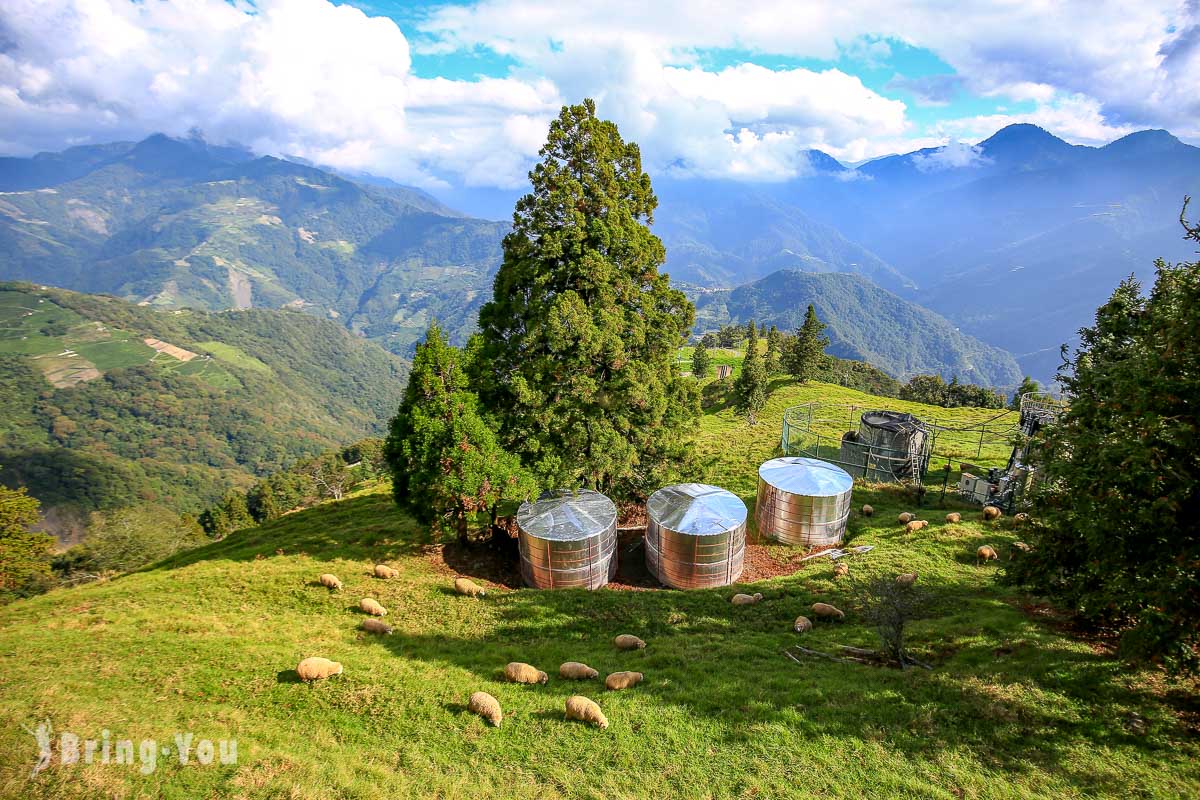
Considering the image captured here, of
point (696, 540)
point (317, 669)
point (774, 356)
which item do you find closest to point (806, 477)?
point (696, 540)

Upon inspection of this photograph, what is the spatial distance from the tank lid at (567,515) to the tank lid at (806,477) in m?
8.71

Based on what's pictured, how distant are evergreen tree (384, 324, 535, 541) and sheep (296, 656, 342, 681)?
7.15m

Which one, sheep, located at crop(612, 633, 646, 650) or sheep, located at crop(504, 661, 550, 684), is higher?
sheep, located at crop(504, 661, 550, 684)

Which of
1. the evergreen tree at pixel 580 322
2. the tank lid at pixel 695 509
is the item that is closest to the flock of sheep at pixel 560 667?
the tank lid at pixel 695 509

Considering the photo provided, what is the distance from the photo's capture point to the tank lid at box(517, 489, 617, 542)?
64.7 ft

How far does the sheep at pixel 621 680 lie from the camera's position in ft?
42.1

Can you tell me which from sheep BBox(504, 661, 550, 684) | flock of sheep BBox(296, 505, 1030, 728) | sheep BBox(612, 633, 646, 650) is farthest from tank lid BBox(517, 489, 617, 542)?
sheep BBox(504, 661, 550, 684)

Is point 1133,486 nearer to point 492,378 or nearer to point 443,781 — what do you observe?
point 443,781

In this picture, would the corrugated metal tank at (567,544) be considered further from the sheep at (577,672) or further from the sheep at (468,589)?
the sheep at (577,672)

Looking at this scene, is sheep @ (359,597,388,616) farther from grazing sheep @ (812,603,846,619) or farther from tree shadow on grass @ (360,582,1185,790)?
grazing sheep @ (812,603,846,619)

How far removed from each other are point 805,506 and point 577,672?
14243 mm

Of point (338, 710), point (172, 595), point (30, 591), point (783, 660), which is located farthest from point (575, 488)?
point (30, 591)

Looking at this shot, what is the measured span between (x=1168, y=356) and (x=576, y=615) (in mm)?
16541

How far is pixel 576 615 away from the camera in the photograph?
17.8 meters
